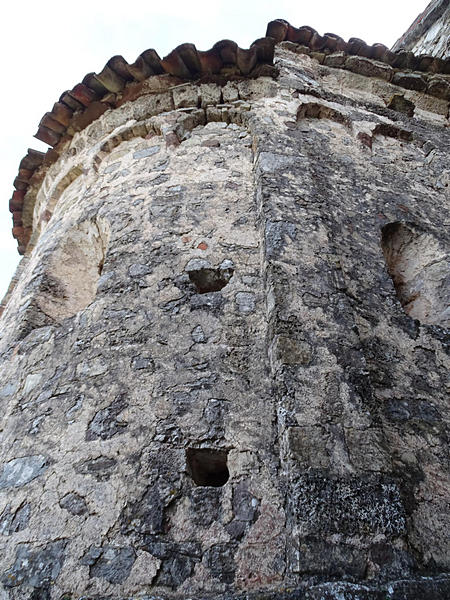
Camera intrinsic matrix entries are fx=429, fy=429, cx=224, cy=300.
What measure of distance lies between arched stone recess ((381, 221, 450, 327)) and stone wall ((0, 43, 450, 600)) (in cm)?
1

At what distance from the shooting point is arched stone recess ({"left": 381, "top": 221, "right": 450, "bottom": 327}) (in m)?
2.94

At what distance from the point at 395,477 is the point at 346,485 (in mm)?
242

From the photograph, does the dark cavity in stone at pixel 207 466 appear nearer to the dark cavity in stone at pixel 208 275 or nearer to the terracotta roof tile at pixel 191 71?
the dark cavity in stone at pixel 208 275

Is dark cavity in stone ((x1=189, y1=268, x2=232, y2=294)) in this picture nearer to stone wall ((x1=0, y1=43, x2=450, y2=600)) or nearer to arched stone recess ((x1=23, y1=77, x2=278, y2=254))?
stone wall ((x1=0, y1=43, x2=450, y2=600))

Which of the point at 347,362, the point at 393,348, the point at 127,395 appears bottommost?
the point at 127,395

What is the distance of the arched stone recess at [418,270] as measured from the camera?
2.94 metres

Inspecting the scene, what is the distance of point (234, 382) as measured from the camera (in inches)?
85.4

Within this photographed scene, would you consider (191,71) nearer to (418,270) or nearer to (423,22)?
(418,270)

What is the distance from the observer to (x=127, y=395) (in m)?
2.19

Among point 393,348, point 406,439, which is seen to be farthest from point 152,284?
point 406,439

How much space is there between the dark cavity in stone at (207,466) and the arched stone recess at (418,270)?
173cm

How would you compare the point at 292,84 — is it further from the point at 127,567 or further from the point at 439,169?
the point at 127,567

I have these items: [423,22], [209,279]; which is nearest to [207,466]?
[209,279]

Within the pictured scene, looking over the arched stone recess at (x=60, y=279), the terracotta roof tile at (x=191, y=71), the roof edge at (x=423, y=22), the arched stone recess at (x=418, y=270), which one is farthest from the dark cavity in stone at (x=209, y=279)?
the roof edge at (x=423, y=22)
